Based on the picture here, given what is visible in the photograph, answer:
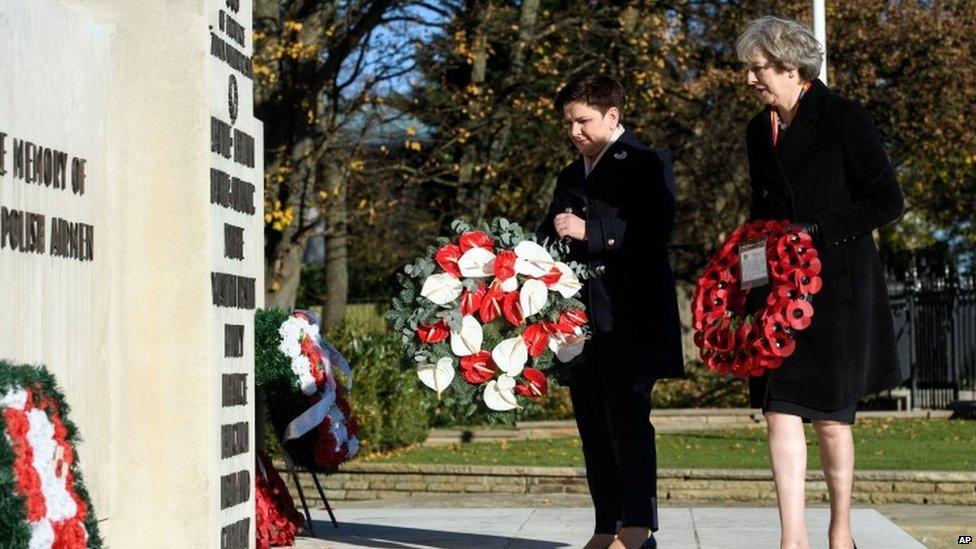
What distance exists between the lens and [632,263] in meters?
6.97

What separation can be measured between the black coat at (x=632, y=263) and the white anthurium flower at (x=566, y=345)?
7cm

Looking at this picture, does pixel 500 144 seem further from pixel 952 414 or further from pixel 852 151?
pixel 852 151

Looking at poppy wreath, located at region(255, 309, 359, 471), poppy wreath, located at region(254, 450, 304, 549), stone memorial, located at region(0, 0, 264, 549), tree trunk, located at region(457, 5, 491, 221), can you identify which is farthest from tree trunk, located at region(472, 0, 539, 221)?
stone memorial, located at region(0, 0, 264, 549)

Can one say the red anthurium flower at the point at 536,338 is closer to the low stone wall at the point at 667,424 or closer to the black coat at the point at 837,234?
the black coat at the point at 837,234

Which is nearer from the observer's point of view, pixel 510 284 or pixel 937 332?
pixel 510 284

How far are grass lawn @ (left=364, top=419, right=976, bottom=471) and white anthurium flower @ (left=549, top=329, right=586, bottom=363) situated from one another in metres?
7.16

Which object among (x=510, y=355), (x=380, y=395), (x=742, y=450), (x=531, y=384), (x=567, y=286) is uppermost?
(x=567, y=286)

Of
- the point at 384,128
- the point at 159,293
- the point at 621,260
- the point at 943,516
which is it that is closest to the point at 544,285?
the point at 621,260

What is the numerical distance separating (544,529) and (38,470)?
4.78m

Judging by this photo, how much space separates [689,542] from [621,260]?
6.60 feet

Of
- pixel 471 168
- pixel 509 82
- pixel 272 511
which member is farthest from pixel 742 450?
pixel 272 511

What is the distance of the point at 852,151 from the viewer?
6.30 meters

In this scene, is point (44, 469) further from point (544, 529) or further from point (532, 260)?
point (544, 529)

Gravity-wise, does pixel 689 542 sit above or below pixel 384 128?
below
